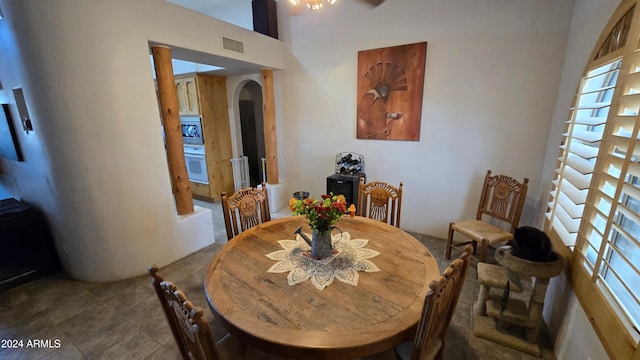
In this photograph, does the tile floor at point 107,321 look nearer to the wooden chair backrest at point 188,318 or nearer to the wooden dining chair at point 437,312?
the wooden dining chair at point 437,312

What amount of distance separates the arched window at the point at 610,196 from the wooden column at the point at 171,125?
330 centimetres

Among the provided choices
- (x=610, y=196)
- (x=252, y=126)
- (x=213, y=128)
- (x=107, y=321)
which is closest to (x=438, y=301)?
(x=610, y=196)

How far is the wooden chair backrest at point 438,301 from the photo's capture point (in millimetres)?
954

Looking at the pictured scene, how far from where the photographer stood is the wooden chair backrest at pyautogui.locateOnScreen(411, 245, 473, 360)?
3.13 feet

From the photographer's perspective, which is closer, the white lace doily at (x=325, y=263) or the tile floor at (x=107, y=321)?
the white lace doily at (x=325, y=263)

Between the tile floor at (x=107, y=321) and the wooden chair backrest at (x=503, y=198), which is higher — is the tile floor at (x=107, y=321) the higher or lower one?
the lower one

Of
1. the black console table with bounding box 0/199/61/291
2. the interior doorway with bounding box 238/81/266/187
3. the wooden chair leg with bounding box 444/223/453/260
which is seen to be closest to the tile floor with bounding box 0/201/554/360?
the black console table with bounding box 0/199/61/291

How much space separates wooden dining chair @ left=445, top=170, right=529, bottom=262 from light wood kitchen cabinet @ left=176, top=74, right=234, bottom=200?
3899 millimetres

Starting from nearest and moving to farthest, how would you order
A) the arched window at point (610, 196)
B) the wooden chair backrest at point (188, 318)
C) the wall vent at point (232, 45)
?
the wooden chair backrest at point (188, 318), the arched window at point (610, 196), the wall vent at point (232, 45)

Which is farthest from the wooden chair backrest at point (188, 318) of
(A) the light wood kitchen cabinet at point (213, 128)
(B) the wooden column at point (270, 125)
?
(A) the light wood kitchen cabinet at point (213, 128)

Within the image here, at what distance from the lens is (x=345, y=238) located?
1.83 m

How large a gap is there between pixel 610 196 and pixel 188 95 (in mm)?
5063

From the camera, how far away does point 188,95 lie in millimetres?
4418

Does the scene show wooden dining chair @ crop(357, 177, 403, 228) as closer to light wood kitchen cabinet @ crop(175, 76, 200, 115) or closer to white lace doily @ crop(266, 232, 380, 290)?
white lace doily @ crop(266, 232, 380, 290)
